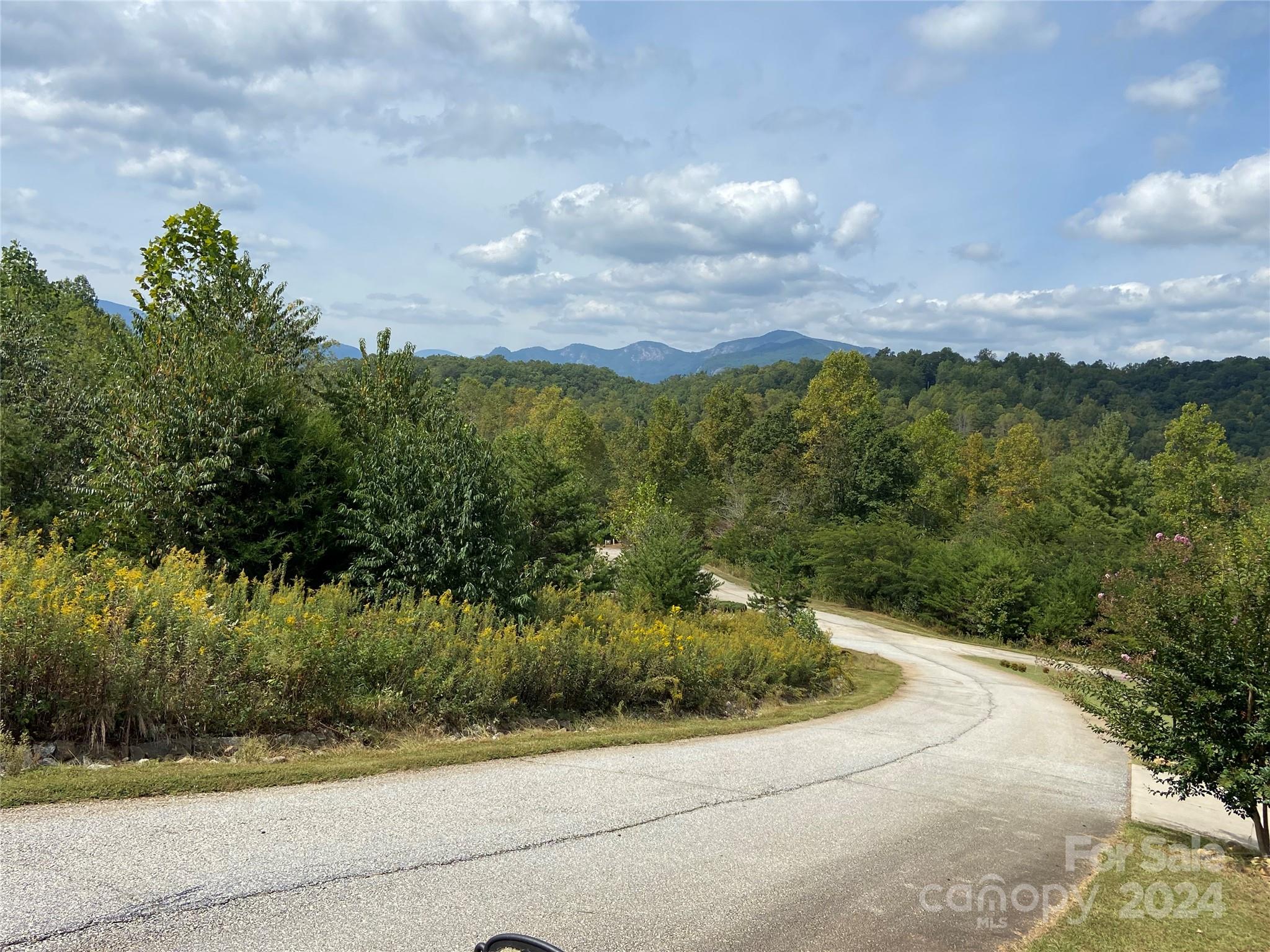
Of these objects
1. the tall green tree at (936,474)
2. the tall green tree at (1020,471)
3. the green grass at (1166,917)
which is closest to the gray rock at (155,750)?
the green grass at (1166,917)

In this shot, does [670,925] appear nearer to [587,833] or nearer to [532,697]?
[587,833]

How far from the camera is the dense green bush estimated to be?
7.04m

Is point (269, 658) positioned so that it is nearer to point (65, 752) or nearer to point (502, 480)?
Answer: point (65, 752)

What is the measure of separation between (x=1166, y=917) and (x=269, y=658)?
8.14 metres

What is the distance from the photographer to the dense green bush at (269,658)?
704 centimetres

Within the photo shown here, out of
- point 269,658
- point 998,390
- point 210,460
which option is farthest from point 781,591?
point 998,390

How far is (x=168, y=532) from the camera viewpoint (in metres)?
13.6

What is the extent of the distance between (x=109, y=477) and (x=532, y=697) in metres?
8.18

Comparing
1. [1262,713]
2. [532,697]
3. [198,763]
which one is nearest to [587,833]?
[198,763]

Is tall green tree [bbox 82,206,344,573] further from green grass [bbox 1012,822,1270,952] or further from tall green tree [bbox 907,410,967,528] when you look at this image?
tall green tree [bbox 907,410,967,528]

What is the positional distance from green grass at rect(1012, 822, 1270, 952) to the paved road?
318 millimetres

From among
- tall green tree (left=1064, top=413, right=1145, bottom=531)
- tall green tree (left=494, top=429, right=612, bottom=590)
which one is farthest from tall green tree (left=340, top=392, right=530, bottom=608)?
tall green tree (left=1064, top=413, right=1145, bottom=531)

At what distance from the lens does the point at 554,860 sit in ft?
19.4

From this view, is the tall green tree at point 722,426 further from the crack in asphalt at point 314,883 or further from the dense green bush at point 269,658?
the crack in asphalt at point 314,883
